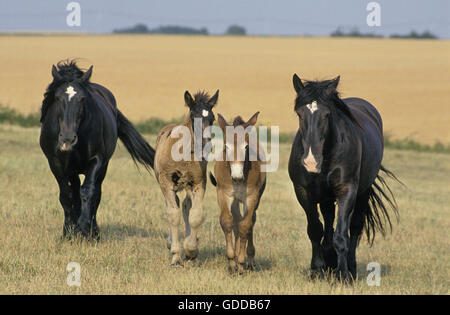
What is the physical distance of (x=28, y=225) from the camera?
993 cm

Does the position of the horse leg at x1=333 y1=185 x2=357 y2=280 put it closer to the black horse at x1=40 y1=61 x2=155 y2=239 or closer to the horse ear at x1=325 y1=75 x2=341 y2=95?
the horse ear at x1=325 y1=75 x2=341 y2=95

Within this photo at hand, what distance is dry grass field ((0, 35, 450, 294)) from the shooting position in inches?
276

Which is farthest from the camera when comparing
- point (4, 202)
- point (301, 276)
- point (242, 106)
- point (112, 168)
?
point (242, 106)

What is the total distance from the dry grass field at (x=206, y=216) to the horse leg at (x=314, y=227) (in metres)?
0.18

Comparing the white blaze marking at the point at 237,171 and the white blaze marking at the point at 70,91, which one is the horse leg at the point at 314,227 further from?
the white blaze marking at the point at 70,91

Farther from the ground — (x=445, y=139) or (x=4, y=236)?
(x=4, y=236)

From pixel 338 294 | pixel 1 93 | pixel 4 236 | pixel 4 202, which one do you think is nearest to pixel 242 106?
pixel 1 93

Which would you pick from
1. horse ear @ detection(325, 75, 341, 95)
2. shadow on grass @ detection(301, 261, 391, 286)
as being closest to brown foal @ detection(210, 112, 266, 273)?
shadow on grass @ detection(301, 261, 391, 286)

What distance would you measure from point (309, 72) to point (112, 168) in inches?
1213

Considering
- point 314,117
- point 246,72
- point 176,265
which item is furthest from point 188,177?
point 246,72

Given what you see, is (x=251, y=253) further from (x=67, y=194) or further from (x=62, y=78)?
(x=62, y=78)

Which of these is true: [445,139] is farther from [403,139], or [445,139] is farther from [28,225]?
[28,225]

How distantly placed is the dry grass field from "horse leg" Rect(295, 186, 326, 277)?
18cm

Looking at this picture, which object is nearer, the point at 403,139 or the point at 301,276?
the point at 301,276
